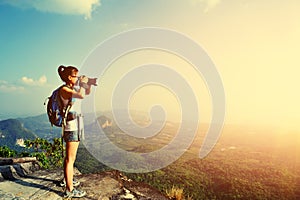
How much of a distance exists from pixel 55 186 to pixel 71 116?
1567 millimetres

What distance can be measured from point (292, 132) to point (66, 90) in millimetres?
200367

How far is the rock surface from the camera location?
464 cm

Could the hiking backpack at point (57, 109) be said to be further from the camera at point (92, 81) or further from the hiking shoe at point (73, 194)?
the hiking shoe at point (73, 194)

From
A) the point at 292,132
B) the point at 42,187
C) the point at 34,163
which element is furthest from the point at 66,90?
the point at 292,132

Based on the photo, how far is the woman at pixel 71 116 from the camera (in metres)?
4.32

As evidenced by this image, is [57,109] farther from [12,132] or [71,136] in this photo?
[12,132]

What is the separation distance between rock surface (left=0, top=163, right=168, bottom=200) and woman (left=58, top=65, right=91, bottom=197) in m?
0.47

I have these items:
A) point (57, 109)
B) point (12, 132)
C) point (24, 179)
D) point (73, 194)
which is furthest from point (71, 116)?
point (12, 132)

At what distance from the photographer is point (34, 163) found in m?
6.38

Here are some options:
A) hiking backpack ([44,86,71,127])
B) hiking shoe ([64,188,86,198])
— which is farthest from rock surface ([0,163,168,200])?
hiking backpack ([44,86,71,127])

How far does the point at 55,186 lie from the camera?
499cm

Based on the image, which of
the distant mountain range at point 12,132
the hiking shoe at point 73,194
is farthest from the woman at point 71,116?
the distant mountain range at point 12,132

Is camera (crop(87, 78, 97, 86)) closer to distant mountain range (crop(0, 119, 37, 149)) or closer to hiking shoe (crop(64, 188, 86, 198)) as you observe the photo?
hiking shoe (crop(64, 188, 86, 198))

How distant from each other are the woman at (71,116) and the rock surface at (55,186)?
467 mm
